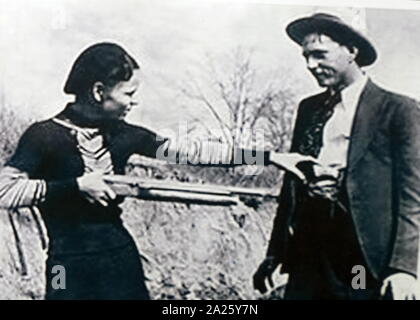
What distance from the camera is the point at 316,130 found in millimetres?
3141

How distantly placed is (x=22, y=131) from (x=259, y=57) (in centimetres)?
85

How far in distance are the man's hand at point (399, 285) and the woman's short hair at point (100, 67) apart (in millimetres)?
1174

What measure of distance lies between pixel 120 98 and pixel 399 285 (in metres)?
1.19

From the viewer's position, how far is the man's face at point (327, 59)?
312cm

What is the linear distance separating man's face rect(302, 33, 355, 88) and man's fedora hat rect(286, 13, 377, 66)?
20 mm

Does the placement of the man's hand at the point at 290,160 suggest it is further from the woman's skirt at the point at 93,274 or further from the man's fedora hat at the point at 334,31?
the woman's skirt at the point at 93,274

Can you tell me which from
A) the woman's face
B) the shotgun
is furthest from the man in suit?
the woman's face

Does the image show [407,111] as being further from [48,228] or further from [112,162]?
[48,228]

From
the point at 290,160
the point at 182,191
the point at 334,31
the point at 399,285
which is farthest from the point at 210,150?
the point at 399,285

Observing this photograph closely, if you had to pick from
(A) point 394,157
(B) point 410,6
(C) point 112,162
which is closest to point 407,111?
(A) point 394,157

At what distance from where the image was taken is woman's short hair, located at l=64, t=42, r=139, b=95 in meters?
3.00

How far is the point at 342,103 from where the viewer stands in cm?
317
